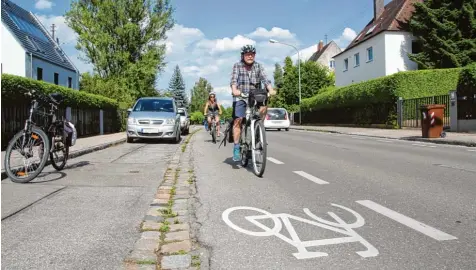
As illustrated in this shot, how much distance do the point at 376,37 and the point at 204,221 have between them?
39.0 meters

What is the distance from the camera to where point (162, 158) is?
10078mm

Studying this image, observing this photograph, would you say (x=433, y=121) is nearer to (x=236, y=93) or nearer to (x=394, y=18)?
(x=236, y=93)

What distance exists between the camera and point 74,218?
408 centimetres

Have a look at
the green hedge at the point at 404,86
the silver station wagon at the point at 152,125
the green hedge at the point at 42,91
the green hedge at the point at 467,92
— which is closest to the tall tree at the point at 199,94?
the green hedge at the point at 404,86

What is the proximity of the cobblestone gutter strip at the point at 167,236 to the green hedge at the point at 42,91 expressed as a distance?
123 inches

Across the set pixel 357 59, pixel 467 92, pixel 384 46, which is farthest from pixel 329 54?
pixel 467 92

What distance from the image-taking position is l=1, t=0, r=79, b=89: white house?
1170 inches

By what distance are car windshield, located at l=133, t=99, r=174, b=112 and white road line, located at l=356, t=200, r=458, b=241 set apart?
12312 mm

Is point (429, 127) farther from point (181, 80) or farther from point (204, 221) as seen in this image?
point (181, 80)

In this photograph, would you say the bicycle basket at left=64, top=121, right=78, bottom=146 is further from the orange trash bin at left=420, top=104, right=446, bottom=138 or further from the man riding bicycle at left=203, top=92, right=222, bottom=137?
the orange trash bin at left=420, top=104, right=446, bottom=138

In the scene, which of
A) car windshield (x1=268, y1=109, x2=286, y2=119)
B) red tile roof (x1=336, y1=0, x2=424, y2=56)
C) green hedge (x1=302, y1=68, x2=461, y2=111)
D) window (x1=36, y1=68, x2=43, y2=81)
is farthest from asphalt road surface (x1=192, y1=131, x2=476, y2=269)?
red tile roof (x1=336, y1=0, x2=424, y2=56)

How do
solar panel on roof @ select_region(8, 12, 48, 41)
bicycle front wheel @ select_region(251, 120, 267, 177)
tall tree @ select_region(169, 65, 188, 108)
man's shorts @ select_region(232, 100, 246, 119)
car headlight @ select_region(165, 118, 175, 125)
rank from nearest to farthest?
bicycle front wheel @ select_region(251, 120, 267, 177) → man's shorts @ select_region(232, 100, 246, 119) → car headlight @ select_region(165, 118, 175, 125) → solar panel on roof @ select_region(8, 12, 48, 41) → tall tree @ select_region(169, 65, 188, 108)

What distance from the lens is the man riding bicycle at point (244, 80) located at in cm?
725

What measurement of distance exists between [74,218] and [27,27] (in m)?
35.0
